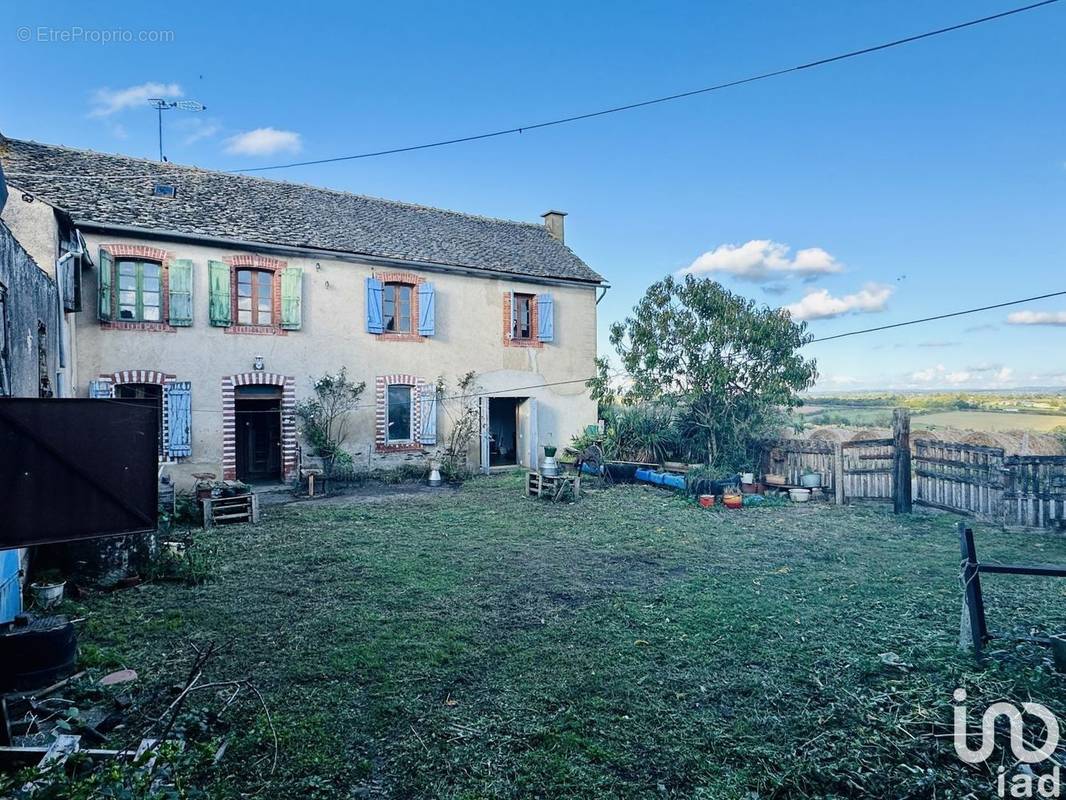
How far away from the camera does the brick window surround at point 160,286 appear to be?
11.3 meters

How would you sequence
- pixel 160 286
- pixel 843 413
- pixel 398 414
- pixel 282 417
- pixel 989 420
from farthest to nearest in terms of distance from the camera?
pixel 843 413, pixel 398 414, pixel 989 420, pixel 282 417, pixel 160 286

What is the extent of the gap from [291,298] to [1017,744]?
13383 millimetres

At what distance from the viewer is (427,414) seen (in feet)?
47.8

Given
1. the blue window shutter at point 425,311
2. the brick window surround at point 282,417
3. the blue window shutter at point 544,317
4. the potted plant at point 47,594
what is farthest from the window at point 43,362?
the blue window shutter at point 544,317

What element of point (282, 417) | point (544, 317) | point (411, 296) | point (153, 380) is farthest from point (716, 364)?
point (153, 380)

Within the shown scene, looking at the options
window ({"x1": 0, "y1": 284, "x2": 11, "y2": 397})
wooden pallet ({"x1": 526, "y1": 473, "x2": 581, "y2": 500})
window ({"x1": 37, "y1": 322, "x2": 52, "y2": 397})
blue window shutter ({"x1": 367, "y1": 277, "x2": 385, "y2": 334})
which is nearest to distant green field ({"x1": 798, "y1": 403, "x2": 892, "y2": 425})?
wooden pallet ({"x1": 526, "y1": 473, "x2": 581, "y2": 500})

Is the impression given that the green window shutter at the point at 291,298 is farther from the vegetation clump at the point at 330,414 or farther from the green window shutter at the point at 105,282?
the green window shutter at the point at 105,282

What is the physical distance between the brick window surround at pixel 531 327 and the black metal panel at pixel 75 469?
13105mm

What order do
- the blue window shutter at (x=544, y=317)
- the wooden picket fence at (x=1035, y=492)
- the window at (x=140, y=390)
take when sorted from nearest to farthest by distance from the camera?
the wooden picket fence at (x=1035, y=492)
the window at (x=140, y=390)
the blue window shutter at (x=544, y=317)

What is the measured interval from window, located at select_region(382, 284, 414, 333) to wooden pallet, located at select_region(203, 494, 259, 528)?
599 cm

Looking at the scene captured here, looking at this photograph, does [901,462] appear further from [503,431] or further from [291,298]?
[291,298]

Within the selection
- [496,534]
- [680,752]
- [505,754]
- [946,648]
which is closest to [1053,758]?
[946,648]

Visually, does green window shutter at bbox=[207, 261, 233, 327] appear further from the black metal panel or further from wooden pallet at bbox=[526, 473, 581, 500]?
the black metal panel

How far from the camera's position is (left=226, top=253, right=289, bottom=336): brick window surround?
12.4 metres
